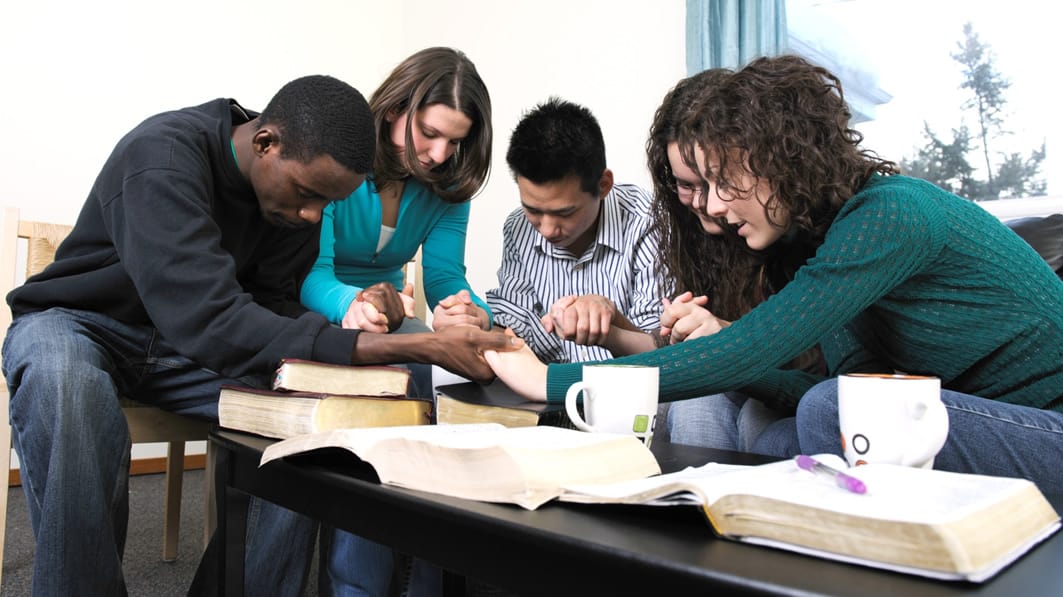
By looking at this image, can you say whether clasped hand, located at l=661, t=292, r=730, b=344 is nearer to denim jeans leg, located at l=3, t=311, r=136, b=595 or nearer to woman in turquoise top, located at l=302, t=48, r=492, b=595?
woman in turquoise top, located at l=302, t=48, r=492, b=595

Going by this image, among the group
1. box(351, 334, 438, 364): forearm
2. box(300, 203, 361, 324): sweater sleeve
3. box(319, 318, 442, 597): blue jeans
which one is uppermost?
box(300, 203, 361, 324): sweater sleeve

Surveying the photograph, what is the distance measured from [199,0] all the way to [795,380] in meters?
2.78

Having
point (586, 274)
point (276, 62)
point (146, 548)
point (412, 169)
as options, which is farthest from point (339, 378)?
point (276, 62)

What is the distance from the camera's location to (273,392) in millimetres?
833

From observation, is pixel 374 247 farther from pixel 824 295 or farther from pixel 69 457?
pixel 824 295

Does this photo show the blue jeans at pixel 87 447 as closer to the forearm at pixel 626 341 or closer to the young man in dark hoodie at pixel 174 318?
the young man in dark hoodie at pixel 174 318

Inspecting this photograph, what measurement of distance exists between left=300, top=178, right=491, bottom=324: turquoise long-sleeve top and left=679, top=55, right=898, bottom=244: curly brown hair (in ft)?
2.45

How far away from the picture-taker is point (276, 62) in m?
3.23

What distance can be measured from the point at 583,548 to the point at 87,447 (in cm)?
84

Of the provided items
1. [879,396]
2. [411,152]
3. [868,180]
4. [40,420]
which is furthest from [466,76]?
[879,396]

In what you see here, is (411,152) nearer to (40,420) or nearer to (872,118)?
(40,420)

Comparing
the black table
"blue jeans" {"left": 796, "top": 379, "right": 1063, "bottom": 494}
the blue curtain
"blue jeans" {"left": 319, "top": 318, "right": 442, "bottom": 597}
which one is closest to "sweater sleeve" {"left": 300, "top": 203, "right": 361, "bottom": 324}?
"blue jeans" {"left": 319, "top": 318, "right": 442, "bottom": 597}

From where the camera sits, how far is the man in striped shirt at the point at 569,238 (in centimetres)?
174

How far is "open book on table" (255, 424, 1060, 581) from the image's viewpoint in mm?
383
